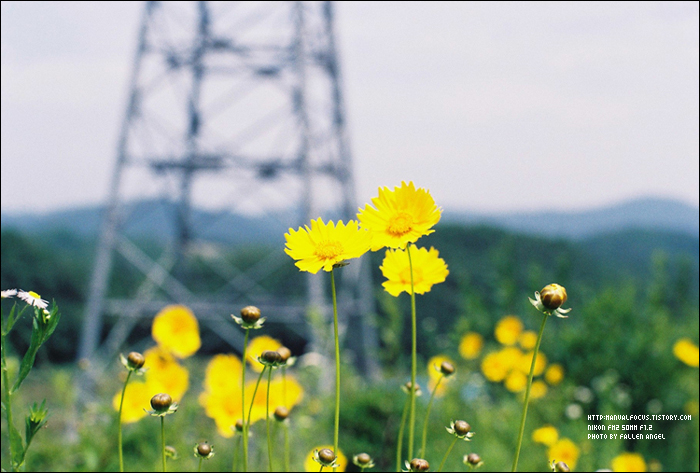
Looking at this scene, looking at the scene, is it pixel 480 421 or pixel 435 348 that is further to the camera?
pixel 435 348

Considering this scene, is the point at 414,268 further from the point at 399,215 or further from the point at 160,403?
the point at 160,403

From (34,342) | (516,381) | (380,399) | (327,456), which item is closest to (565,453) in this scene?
A: (380,399)

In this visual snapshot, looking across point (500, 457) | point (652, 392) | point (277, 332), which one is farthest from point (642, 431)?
point (277, 332)

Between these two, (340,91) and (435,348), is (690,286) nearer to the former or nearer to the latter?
(435,348)

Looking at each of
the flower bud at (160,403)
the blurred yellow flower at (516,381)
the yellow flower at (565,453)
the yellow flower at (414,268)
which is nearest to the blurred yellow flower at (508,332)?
the blurred yellow flower at (516,381)

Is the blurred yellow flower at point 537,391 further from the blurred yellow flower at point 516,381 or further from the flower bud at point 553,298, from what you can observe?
the flower bud at point 553,298

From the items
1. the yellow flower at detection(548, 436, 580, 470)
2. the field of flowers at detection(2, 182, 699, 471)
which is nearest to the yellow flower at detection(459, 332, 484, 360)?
the field of flowers at detection(2, 182, 699, 471)
